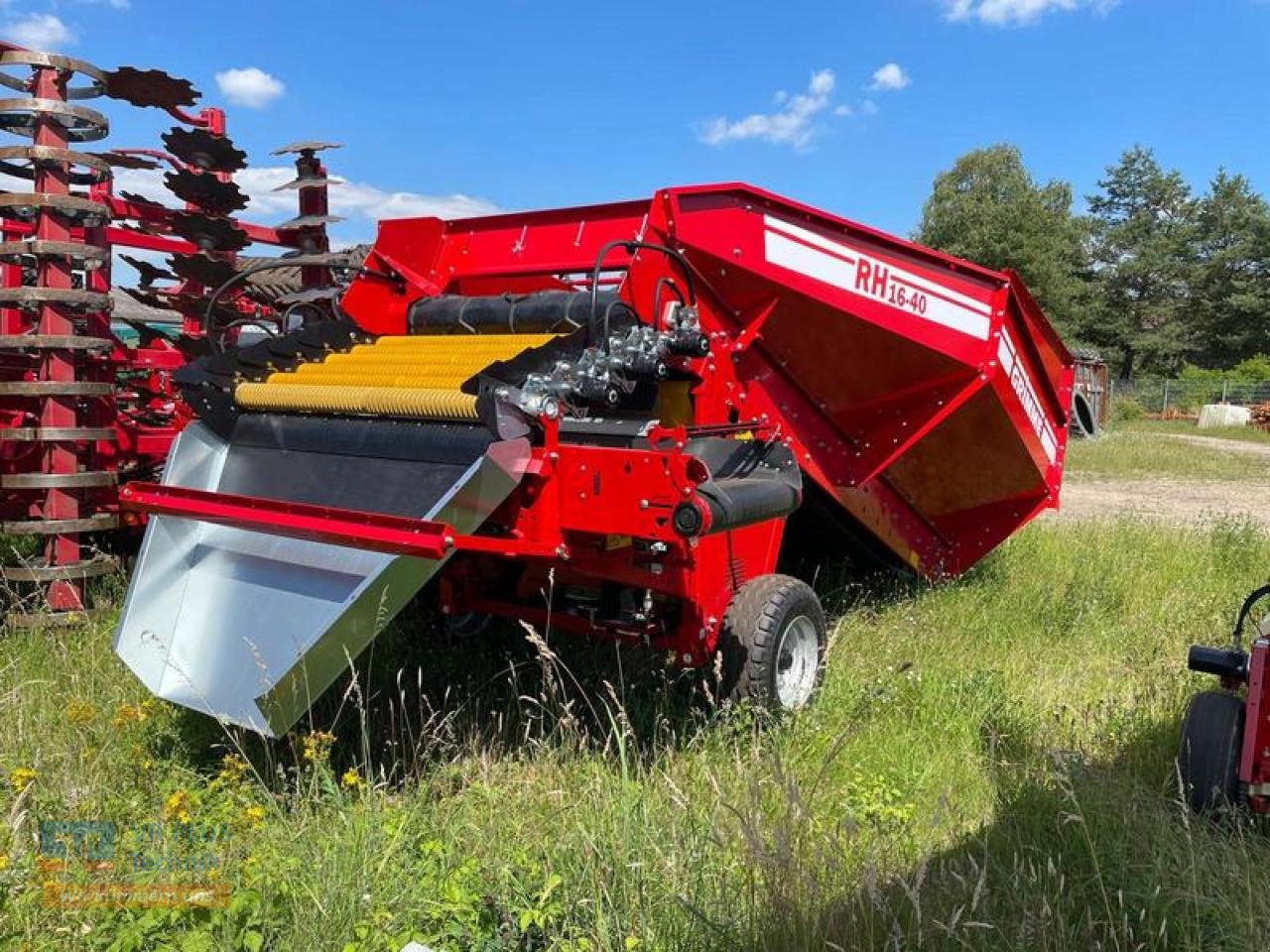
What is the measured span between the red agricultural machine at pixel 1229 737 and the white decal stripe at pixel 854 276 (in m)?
1.94

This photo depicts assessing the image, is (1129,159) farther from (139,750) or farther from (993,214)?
(139,750)

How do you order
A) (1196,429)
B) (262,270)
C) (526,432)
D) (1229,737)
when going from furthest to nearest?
1. (1196,429)
2. (262,270)
3. (526,432)
4. (1229,737)

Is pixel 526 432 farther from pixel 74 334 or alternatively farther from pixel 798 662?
pixel 74 334

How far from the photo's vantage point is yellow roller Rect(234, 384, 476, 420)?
3271 millimetres

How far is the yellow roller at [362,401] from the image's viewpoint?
3271mm

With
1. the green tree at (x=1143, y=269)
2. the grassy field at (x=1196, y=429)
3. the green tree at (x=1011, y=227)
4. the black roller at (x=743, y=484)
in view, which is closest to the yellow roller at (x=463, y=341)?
the black roller at (x=743, y=484)

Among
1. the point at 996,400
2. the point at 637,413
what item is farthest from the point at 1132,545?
the point at 637,413

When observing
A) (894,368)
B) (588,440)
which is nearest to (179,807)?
(588,440)

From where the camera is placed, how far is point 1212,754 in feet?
9.75

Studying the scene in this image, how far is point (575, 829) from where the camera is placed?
2543 mm

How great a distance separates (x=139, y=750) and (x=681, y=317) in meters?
2.45

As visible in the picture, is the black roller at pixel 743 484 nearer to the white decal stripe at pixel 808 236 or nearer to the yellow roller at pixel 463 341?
the yellow roller at pixel 463 341

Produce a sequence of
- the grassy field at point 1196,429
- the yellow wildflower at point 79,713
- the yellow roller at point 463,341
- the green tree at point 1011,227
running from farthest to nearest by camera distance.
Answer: the green tree at point 1011,227, the grassy field at point 1196,429, the yellow roller at point 463,341, the yellow wildflower at point 79,713

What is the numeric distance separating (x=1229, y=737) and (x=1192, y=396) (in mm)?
36544
